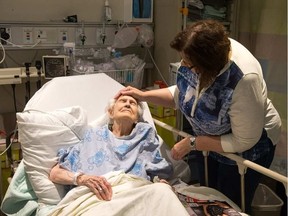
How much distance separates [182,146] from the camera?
170 cm

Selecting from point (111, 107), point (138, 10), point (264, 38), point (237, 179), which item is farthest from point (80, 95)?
point (264, 38)

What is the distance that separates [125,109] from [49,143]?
0.44 meters

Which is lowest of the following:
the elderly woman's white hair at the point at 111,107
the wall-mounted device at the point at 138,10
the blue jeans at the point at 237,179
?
the blue jeans at the point at 237,179

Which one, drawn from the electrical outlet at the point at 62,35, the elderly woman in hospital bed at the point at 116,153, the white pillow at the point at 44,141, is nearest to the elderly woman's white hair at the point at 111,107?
the elderly woman in hospital bed at the point at 116,153

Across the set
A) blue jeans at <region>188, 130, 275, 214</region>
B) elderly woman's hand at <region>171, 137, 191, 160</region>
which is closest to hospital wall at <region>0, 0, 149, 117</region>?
elderly woman's hand at <region>171, 137, 191, 160</region>

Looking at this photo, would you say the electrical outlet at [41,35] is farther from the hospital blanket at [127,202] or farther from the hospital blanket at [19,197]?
the hospital blanket at [127,202]

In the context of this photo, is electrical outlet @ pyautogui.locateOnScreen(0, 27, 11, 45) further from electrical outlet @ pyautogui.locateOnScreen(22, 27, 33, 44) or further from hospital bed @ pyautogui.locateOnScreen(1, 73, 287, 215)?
hospital bed @ pyautogui.locateOnScreen(1, 73, 287, 215)

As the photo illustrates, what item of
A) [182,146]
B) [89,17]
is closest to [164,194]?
[182,146]

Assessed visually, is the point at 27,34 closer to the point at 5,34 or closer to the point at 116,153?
the point at 5,34

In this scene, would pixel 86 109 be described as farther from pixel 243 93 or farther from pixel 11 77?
pixel 243 93

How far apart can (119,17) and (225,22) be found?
95 centimetres

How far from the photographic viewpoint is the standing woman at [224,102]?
4.71 ft

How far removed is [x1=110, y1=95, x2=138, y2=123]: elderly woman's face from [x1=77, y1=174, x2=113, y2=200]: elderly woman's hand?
1.43 ft

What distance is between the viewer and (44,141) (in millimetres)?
1852
